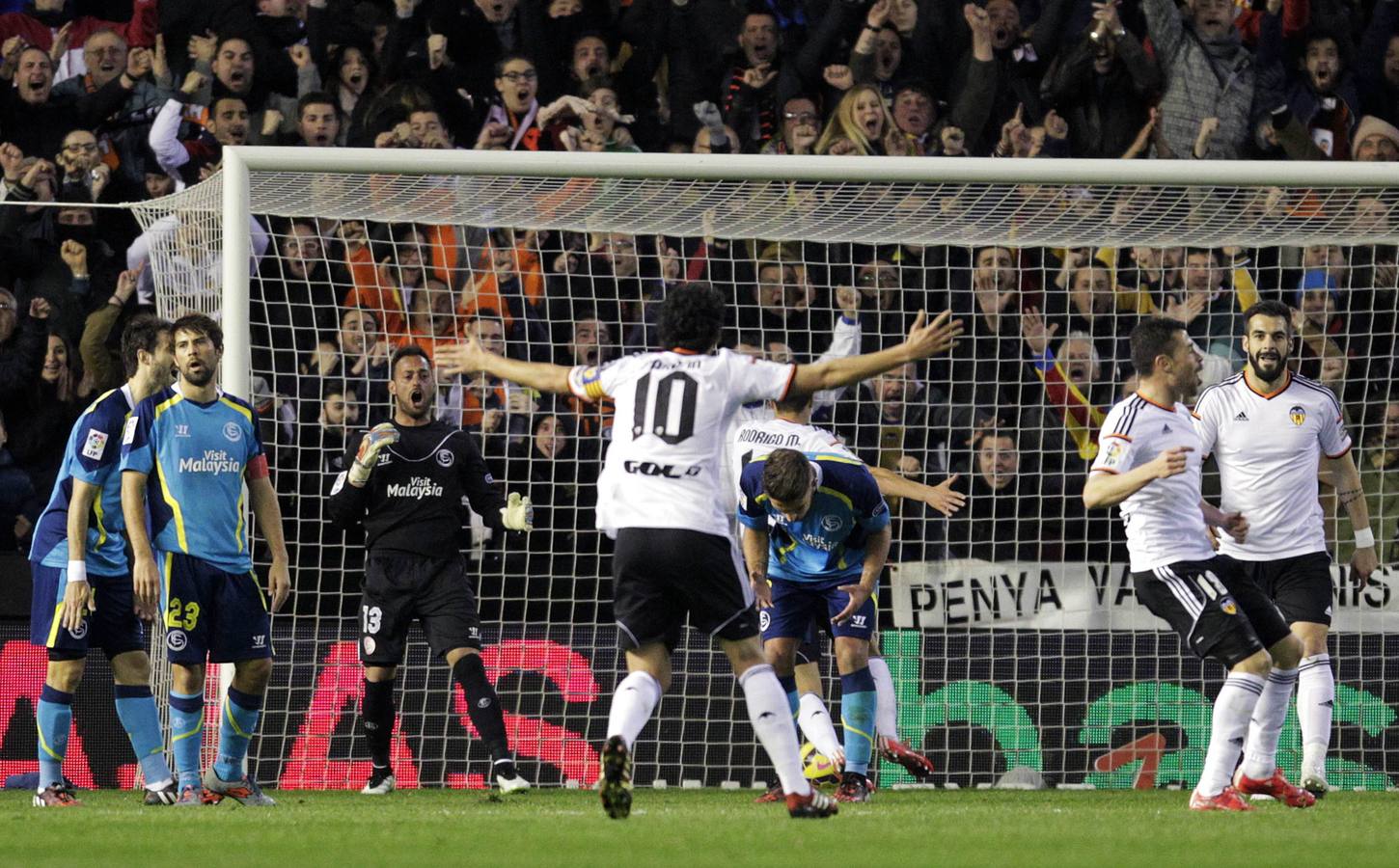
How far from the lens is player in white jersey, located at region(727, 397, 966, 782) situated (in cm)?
833

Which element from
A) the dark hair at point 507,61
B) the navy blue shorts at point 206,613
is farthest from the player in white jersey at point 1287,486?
the dark hair at point 507,61

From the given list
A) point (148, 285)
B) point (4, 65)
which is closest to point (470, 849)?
point (148, 285)

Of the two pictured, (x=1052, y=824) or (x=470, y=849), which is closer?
(x=470, y=849)

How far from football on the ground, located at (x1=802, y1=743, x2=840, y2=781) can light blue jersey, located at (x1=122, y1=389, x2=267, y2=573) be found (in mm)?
2798

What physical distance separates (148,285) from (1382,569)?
26.3 feet

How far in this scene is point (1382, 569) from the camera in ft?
34.6

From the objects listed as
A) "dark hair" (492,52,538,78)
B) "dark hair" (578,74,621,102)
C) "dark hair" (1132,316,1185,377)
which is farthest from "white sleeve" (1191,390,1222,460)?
"dark hair" (492,52,538,78)

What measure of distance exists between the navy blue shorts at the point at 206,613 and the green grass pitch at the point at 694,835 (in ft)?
2.26

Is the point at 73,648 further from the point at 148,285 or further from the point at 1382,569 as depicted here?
the point at 1382,569

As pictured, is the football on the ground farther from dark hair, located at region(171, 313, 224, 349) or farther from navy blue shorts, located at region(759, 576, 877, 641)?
dark hair, located at region(171, 313, 224, 349)

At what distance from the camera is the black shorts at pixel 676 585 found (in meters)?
6.57

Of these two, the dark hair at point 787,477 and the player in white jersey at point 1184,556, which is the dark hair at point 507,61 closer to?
the dark hair at point 787,477

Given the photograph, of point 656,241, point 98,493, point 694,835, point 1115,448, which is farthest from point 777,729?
point 656,241

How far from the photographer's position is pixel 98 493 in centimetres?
827
